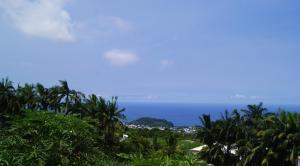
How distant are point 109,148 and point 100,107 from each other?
20.6 feet

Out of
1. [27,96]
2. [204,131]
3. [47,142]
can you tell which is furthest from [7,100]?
[47,142]

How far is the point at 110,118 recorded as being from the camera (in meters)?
78.5

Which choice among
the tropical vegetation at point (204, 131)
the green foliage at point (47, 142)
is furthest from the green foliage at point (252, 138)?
the green foliage at point (47, 142)

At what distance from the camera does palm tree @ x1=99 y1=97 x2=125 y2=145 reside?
78188 millimetres

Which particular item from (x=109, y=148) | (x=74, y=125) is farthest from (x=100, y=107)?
(x=74, y=125)

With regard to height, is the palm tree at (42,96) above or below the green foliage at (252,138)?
above

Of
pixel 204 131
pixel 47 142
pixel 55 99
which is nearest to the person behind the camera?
pixel 47 142

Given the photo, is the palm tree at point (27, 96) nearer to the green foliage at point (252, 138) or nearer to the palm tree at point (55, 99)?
the palm tree at point (55, 99)

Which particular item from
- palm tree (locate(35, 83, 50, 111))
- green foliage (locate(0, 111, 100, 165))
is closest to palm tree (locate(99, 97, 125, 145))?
palm tree (locate(35, 83, 50, 111))

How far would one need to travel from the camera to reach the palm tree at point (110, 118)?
257ft

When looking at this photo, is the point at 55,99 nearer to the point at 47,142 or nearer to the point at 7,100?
the point at 7,100

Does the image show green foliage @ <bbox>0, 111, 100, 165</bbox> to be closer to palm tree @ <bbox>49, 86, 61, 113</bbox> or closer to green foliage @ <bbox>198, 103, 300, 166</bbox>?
green foliage @ <bbox>198, 103, 300, 166</bbox>

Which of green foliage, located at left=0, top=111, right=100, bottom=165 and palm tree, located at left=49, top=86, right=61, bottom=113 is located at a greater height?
palm tree, located at left=49, top=86, right=61, bottom=113

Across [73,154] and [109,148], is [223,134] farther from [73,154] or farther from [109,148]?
[73,154]
